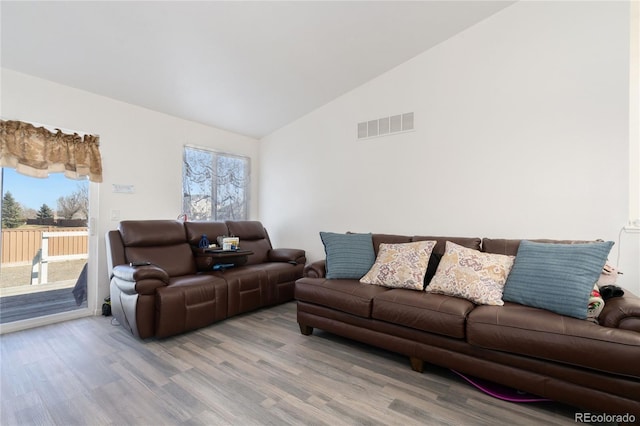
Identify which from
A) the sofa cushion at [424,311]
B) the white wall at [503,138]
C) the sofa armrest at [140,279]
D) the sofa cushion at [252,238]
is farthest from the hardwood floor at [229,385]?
the white wall at [503,138]

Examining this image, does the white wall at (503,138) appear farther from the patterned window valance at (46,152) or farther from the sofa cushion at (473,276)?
the patterned window valance at (46,152)

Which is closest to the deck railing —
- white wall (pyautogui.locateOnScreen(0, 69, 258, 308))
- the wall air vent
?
white wall (pyautogui.locateOnScreen(0, 69, 258, 308))

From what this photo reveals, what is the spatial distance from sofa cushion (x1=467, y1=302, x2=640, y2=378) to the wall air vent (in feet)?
7.28

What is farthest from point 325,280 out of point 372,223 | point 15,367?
point 15,367

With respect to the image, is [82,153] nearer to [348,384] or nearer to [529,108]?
[348,384]

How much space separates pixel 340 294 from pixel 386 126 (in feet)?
7.14

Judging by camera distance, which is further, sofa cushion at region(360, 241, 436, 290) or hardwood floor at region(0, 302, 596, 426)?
sofa cushion at region(360, 241, 436, 290)

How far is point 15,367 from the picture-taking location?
6.93 ft

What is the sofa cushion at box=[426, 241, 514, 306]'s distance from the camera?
211 cm

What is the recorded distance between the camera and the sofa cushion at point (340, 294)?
7.70 feet

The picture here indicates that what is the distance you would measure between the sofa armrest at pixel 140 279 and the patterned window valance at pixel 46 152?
129 centimetres

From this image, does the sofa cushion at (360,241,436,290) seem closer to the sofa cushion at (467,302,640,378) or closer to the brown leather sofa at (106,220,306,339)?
the sofa cushion at (467,302,640,378)

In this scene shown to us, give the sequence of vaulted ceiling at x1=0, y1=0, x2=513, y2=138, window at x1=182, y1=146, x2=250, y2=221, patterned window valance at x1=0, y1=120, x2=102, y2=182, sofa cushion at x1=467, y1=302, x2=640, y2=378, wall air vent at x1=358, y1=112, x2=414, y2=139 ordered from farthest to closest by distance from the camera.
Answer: window at x1=182, y1=146, x2=250, y2=221
wall air vent at x1=358, y1=112, x2=414, y2=139
patterned window valance at x1=0, y1=120, x2=102, y2=182
vaulted ceiling at x1=0, y1=0, x2=513, y2=138
sofa cushion at x1=467, y1=302, x2=640, y2=378

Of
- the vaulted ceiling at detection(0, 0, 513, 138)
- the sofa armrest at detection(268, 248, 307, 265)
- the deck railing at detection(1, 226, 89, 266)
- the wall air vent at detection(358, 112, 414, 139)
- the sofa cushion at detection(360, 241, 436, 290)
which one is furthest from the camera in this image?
the sofa armrest at detection(268, 248, 307, 265)
